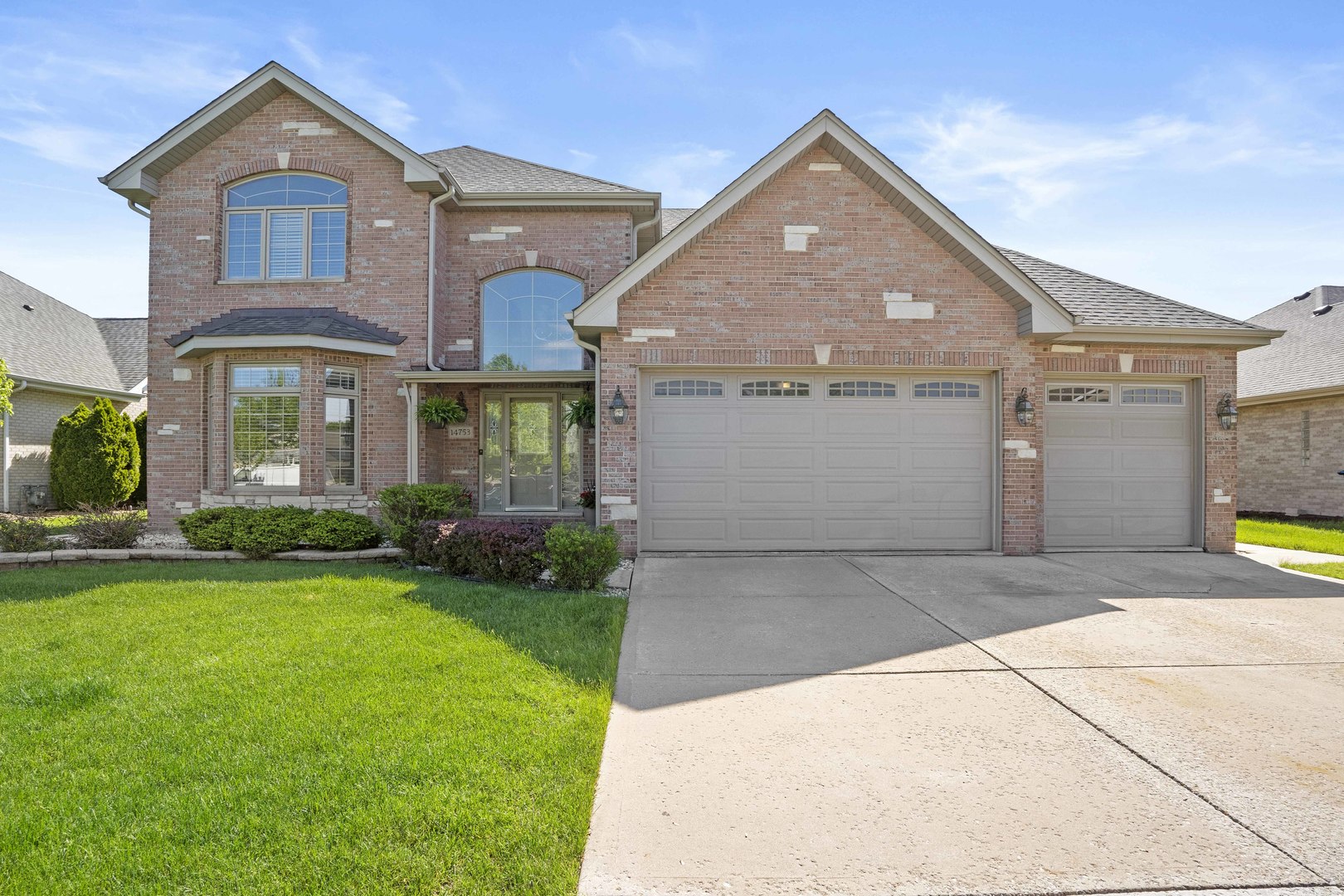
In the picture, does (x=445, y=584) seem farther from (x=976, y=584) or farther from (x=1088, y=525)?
(x=1088, y=525)

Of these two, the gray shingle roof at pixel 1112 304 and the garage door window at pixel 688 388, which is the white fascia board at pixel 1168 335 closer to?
the gray shingle roof at pixel 1112 304

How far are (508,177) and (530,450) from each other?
207 inches

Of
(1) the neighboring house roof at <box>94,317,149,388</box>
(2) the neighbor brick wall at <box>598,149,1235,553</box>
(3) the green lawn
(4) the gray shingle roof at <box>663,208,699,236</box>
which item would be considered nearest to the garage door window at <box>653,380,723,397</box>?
(2) the neighbor brick wall at <box>598,149,1235,553</box>

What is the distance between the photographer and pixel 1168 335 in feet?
31.7

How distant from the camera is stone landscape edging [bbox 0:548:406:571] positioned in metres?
8.35

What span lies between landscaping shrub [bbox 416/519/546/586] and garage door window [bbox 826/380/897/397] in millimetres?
4447

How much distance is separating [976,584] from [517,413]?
8119mm

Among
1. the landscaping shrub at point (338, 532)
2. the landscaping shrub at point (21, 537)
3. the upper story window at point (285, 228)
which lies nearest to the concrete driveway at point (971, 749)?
the landscaping shrub at point (338, 532)

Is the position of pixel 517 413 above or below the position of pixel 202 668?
above

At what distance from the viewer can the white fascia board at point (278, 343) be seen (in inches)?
402

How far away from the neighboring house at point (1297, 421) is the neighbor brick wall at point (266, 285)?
54.4 ft

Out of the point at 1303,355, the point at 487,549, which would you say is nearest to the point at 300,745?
the point at 487,549

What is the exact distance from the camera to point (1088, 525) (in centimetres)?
1002

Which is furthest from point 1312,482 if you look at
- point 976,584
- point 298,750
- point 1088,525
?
point 298,750
